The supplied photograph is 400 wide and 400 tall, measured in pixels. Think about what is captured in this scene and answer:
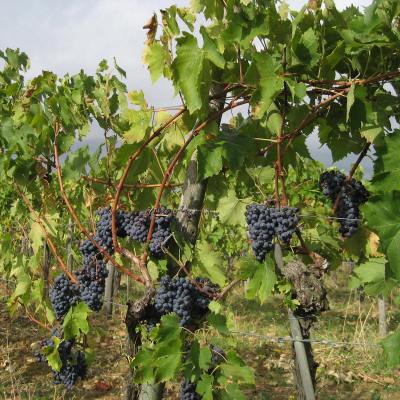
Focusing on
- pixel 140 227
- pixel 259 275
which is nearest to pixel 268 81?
pixel 259 275

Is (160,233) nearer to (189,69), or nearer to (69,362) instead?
(189,69)

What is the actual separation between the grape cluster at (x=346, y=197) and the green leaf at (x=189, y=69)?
2.60 feet

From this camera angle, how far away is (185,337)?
7.60 ft

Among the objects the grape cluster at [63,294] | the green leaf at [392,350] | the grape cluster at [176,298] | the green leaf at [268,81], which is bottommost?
the green leaf at [392,350]

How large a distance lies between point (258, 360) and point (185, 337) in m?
4.64

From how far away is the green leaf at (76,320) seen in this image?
8.89ft

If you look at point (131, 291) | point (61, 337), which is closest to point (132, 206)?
point (61, 337)

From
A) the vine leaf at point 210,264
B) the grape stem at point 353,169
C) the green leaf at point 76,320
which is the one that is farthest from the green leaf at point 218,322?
the green leaf at point 76,320

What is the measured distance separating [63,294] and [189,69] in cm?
161

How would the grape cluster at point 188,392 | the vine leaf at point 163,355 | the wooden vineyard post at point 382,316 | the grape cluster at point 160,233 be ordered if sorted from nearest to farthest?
the vine leaf at point 163,355, the grape cluster at point 160,233, the grape cluster at point 188,392, the wooden vineyard post at point 382,316

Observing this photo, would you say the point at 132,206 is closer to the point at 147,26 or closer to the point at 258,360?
the point at 147,26

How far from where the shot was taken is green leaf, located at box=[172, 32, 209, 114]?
1870mm

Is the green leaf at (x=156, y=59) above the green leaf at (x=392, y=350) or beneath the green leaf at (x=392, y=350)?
above

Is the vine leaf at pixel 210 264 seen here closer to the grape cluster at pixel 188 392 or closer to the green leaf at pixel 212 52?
the grape cluster at pixel 188 392
